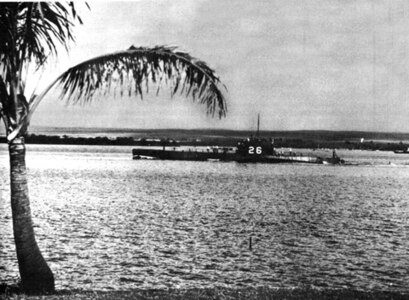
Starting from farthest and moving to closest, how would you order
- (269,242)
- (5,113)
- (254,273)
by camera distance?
1. (269,242)
2. (254,273)
3. (5,113)

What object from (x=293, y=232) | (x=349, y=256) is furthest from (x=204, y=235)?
(x=349, y=256)

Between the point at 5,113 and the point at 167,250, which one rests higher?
the point at 5,113

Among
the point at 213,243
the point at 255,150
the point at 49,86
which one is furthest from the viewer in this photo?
the point at 255,150

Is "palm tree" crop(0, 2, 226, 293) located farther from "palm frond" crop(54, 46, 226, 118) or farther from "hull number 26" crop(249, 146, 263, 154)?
"hull number 26" crop(249, 146, 263, 154)

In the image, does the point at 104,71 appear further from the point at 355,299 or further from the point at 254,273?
the point at 254,273

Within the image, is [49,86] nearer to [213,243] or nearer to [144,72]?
[144,72]

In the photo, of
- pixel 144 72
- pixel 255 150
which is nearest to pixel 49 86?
pixel 144 72

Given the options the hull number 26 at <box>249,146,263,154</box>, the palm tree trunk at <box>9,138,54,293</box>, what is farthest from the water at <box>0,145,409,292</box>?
the hull number 26 at <box>249,146,263,154</box>

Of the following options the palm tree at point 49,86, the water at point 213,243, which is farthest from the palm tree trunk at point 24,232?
the water at point 213,243
